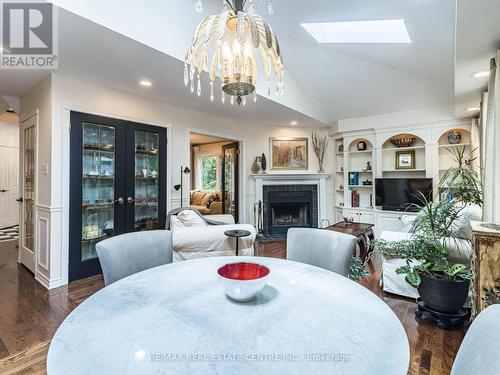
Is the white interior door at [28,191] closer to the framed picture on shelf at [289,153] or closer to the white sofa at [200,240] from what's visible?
the white sofa at [200,240]

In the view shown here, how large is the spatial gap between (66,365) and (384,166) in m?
5.67

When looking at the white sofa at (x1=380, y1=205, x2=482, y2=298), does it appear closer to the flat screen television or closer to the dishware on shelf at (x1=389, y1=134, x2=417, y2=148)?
the flat screen television

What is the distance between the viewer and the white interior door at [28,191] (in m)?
3.46

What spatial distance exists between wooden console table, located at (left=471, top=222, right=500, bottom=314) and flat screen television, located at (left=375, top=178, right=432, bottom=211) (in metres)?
2.80

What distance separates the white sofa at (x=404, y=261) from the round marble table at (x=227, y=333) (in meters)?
1.95

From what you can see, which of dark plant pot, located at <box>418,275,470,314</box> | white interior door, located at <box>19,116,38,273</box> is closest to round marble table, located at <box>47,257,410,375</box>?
dark plant pot, located at <box>418,275,470,314</box>

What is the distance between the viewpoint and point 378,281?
3227mm

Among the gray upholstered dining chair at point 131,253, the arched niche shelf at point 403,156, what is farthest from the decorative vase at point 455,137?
the gray upholstered dining chair at point 131,253

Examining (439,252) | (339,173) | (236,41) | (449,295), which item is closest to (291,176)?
(339,173)

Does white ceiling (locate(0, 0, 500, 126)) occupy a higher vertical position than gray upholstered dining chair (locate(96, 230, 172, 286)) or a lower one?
higher

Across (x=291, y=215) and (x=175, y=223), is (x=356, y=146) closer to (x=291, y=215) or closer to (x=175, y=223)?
(x=291, y=215)

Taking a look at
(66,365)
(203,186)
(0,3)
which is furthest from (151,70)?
(203,186)

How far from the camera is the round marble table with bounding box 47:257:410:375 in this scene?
0.67 m

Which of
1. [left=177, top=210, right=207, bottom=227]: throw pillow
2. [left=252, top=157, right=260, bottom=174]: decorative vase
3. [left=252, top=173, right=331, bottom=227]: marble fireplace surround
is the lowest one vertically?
[left=177, top=210, right=207, bottom=227]: throw pillow
